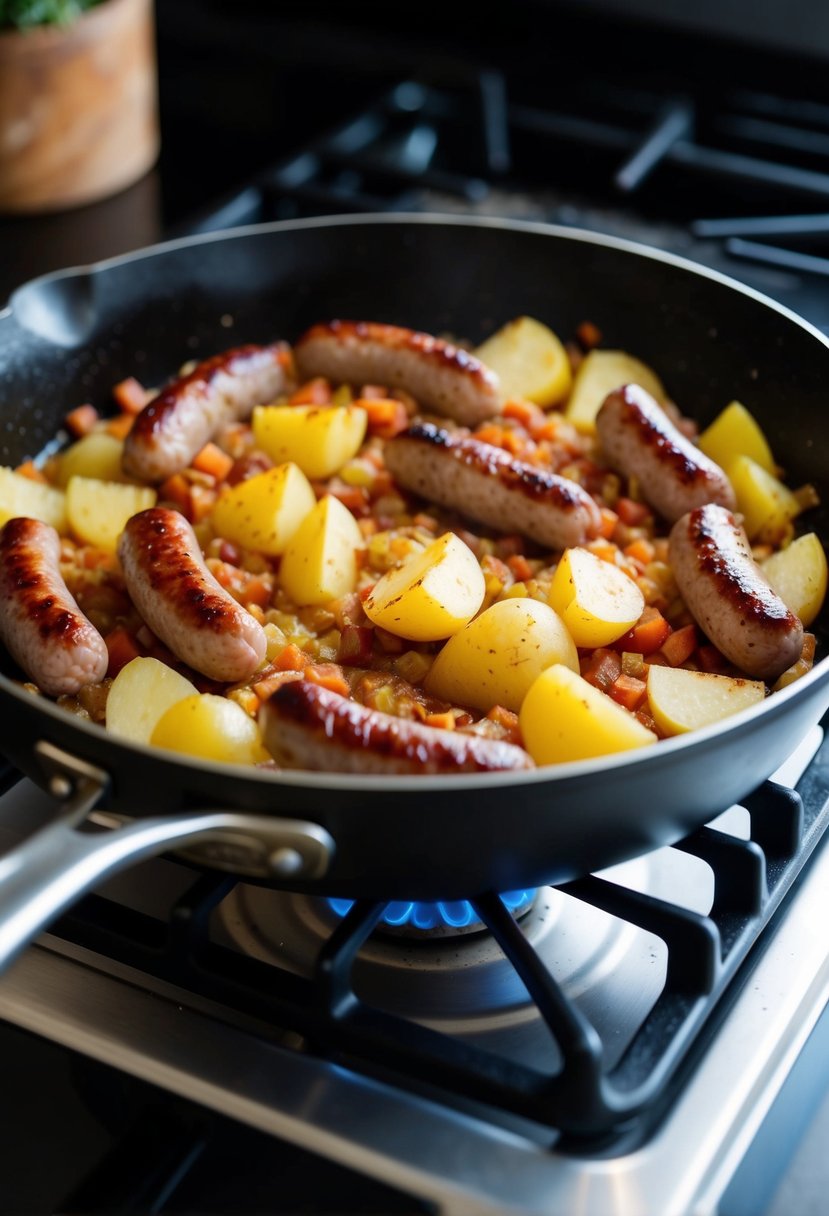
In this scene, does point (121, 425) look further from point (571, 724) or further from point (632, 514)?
point (571, 724)

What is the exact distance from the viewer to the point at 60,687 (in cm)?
171

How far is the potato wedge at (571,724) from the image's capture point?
5.15ft

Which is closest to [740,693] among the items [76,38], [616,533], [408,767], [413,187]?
[616,533]

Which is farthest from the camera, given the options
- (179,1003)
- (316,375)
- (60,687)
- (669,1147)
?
(316,375)

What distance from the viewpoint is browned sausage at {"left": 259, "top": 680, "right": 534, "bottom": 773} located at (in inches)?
53.6

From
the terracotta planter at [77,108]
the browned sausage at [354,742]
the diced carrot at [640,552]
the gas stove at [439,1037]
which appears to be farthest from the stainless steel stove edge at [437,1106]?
the terracotta planter at [77,108]

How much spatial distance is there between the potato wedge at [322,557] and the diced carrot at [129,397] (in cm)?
51

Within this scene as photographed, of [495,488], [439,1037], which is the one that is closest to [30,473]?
[495,488]

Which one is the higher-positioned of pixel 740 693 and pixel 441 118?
pixel 441 118

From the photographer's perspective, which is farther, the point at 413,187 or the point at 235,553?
the point at 413,187

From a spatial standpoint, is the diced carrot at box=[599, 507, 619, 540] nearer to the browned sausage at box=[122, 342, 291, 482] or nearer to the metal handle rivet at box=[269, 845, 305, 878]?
the browned sausage at box=[122, 342, 291, 482]

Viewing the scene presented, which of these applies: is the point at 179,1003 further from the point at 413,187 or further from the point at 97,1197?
the point at 413,187

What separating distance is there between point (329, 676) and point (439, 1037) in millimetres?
563

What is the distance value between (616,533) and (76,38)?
1618mm
